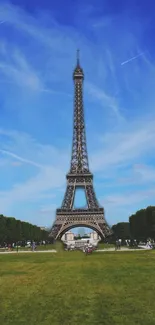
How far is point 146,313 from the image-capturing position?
15.2m

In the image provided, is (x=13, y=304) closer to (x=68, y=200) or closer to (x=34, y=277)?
(x=34, y=277)

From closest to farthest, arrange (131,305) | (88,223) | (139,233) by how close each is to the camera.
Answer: (131,305), (139,233), (88,223)

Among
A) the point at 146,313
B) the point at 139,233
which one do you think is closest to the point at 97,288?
the point at 146,313

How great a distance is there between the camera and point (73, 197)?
4882 inches

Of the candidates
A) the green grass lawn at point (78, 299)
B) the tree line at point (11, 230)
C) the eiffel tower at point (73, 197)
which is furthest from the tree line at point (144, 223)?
the green grass lawn at point (78, 299)

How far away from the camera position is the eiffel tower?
12094cm

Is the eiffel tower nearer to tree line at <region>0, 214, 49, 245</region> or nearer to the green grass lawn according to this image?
tree line at <region>0, 214, 49, 245</region>

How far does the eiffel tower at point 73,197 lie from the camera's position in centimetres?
12094

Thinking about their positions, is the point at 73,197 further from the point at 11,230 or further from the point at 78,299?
the point at 78,299

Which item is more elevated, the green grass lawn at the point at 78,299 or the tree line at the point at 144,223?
the tree line at the point at 144,223

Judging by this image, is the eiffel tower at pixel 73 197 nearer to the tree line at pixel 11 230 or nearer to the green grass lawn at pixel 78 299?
the tree line at pixel 11 230

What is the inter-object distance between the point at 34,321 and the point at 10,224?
9652cm

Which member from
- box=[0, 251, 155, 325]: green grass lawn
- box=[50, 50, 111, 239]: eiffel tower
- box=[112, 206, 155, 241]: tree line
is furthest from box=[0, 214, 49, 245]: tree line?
box=[0, 251, 155, 325]: green grass lawn

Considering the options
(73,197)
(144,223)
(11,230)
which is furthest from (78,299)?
(73,197)
